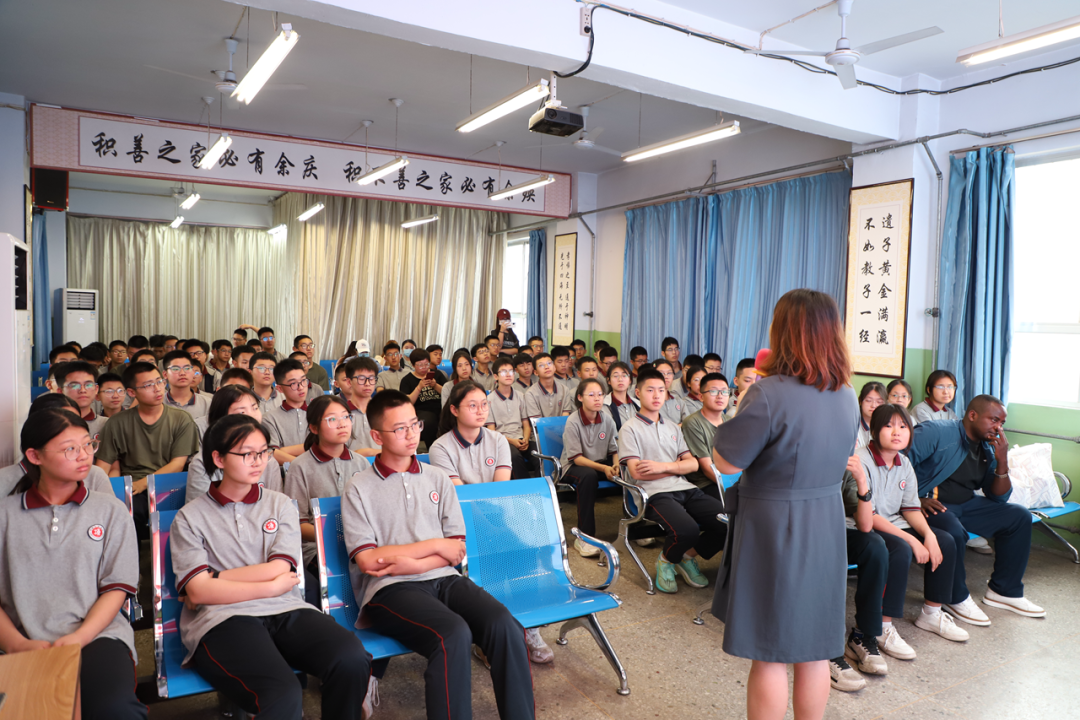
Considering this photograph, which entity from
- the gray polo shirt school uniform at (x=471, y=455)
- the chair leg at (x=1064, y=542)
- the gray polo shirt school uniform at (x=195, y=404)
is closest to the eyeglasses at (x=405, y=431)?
the gray polo shirt school uniform at (x=471, y=455)

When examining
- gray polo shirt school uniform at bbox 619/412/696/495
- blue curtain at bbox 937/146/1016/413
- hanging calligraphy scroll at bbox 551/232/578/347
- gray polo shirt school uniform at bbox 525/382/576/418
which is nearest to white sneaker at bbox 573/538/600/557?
gray polo shirt school uniform at bbox 619/412/696/495

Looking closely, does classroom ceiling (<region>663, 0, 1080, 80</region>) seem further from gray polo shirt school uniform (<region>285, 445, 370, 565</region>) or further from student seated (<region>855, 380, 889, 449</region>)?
gray polo shirt school uniform (<region>285, 445, 370, 565</region>)

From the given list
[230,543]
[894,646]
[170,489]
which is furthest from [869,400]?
[170,489]

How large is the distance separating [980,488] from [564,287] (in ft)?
19.4

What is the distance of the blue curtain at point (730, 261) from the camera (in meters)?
5.77

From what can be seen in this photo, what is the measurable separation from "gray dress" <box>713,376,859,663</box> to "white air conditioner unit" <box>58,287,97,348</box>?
10.5m

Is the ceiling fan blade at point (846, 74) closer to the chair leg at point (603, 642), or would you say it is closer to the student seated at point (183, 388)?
the chair leg at point (603, 642)

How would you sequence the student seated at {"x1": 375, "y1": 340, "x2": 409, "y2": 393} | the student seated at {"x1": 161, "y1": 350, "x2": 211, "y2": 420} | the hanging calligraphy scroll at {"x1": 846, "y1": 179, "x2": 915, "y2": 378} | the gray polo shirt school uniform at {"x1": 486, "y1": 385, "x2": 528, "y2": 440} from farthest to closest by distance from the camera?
the student seated at {"x1": 375, "y1": 340, "x2": 409, "y2": 393}, the gray polo shirt school uniform at {"x1": 486, "y1": 385, "x2": 528, "y2": 440}, the hanging calligraphy scroll at {"x1": 846, "y1": 179, "x2": 915, "y2": 378}, the student seated at {"x1": 161, "y1": 350, "x2": 211, "y2": 420}

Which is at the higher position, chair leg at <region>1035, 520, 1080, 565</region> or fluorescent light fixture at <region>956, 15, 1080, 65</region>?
fluorescent light fixture at <region>956, 15, 1080, 65</region>

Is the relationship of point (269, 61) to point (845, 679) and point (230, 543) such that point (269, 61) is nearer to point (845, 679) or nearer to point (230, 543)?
point (230, 543)

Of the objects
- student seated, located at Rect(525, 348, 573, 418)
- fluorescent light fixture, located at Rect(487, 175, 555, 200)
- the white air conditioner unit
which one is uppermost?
fluorescent light fixture, located at Rect(487, 175, 555, 200)

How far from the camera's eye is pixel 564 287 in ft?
29.3

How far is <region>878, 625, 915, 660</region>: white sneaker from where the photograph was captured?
280 centimetres

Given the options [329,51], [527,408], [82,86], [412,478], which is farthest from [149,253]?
[412,478]
